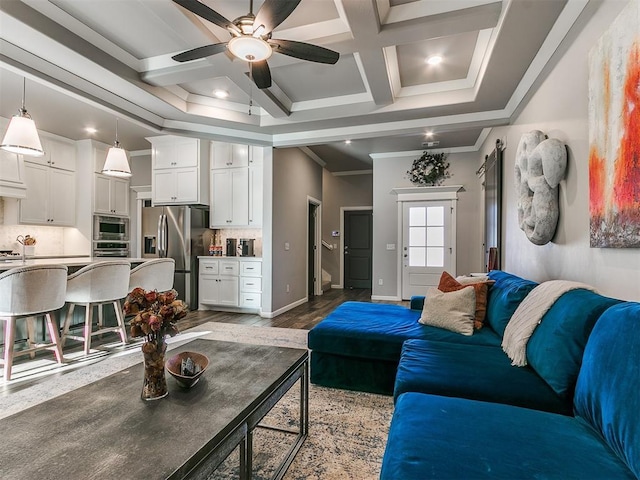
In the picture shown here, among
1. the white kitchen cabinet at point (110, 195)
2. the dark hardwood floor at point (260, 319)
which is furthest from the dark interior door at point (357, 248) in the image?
the white kitchen cabinet at point (110, 195)

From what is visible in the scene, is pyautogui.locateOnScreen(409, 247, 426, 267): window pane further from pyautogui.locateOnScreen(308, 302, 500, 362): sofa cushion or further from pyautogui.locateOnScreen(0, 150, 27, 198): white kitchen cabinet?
pyautogui.locateOnScreen(0, 150, 27, 198): white kitchen cabinet

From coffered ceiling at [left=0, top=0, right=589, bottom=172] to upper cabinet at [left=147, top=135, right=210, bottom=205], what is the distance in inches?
36.1

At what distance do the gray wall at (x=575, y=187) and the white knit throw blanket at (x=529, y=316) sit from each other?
193 mm

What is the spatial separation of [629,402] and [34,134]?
4754 millimetres

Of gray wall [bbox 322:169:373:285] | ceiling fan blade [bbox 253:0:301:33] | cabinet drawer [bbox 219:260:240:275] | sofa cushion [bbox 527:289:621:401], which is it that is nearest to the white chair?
cabinet drawer [bbox 219:260:240:275]

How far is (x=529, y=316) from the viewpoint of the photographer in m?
1.82

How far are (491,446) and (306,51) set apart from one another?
2.39 metres

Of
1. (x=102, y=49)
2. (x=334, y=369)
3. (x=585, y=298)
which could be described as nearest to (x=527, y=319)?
(x=585, y=298)

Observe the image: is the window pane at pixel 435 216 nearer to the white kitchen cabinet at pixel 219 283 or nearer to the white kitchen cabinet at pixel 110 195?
the white kitchen cabinet at pixel 219 283

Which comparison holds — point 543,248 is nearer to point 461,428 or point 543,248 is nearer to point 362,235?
point 461,428

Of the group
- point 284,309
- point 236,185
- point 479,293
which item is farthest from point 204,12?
point 284,309

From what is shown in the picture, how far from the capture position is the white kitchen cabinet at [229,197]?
5418 millimetres

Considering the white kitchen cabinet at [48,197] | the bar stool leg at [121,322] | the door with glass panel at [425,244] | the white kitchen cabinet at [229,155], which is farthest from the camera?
the door with glass panel at [425,244]

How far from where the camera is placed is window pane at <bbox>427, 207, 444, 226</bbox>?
603 cm
